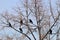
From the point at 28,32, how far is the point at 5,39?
6.00m

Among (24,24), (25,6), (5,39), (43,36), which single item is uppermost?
(25,6)

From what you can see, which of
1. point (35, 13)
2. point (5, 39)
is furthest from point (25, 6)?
point (5, 39)

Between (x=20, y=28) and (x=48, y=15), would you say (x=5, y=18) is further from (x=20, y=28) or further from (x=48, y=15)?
(x=48, y=15)

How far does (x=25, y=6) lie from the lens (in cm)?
1579

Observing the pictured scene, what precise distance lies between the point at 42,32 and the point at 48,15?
156 cm

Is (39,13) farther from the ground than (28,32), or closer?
Result: farther from the ground

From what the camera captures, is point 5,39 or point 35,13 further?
point 5,39

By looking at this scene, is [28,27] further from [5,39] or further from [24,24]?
[5,39]

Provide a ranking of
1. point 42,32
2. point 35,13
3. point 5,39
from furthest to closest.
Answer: point 5,39 < point 42,32 < point 35,13

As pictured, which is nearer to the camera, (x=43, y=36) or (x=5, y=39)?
(x=43, y=36)

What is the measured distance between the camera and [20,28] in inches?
620

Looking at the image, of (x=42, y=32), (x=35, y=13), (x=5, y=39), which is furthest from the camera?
(x=5, y=39)

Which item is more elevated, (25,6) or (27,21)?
(25,6)

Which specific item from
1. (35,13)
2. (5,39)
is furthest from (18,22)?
(5,39)
